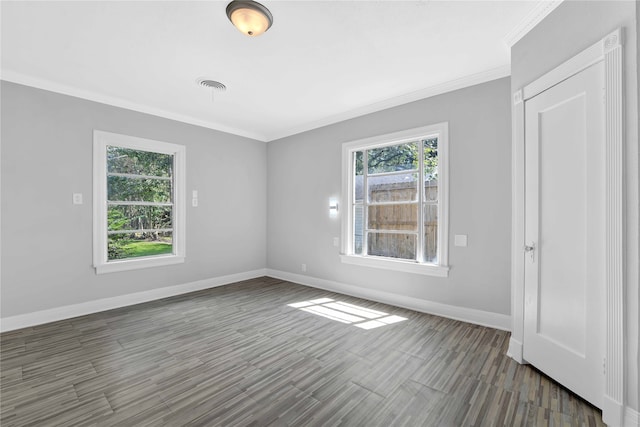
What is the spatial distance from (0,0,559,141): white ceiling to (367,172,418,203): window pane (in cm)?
103

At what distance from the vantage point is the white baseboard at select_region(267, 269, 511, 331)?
3.13 m

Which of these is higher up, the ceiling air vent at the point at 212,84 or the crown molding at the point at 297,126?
the ceiling air vent at the point at 212,84

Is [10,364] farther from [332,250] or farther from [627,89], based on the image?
[627,89]

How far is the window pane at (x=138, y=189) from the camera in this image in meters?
4.00

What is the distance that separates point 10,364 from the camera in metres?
2.42

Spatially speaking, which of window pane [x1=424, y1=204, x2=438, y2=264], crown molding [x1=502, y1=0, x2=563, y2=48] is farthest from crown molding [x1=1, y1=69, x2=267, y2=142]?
crown molding [x1=502, y1=0, x2=563, y2=48]

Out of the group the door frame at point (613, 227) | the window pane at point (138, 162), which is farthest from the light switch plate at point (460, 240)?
the window pane at point (138, 162)

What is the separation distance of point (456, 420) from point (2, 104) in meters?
5.18

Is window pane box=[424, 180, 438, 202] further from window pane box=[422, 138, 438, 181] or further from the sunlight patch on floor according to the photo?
the sunlight patch on floor

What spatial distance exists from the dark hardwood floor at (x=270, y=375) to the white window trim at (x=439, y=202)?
0.65 meters

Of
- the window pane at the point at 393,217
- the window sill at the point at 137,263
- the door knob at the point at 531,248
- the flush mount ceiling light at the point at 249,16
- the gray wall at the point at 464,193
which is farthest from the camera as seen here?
the window pane at the point at 393,217

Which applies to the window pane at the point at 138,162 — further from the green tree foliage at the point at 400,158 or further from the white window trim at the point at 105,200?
the green tree foliage at the point at 400,158

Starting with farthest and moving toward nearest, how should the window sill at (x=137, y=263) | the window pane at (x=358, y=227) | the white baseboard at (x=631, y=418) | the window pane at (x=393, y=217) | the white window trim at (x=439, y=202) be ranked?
the window pane at (x=358, y=227) → the window pane at (x=393, y=217) → the window sill at (x=137, y=263) → the white window trim at (x=439, y=202) → the white baseboard at (x=631, y=418)

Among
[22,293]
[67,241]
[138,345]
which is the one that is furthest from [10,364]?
[67,241]
